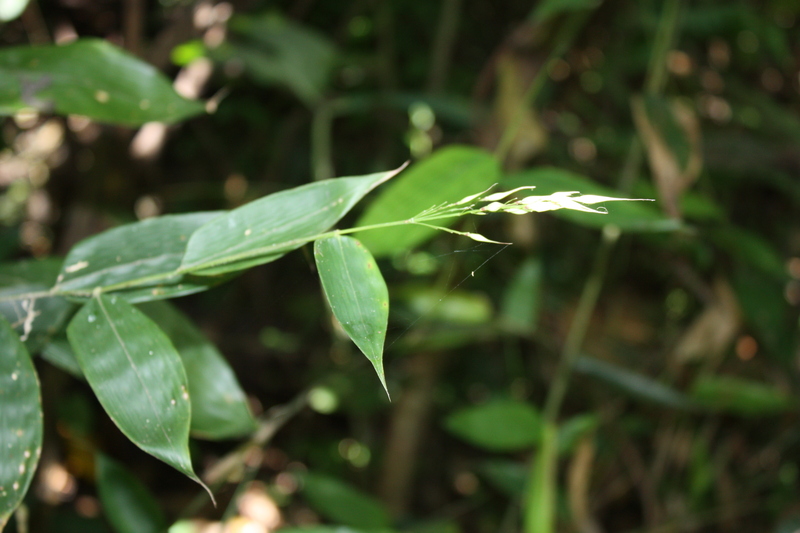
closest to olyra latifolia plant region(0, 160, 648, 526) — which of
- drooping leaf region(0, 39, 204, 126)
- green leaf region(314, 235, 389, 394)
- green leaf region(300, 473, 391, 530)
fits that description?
green leaf region(314, 235, 389, 394)

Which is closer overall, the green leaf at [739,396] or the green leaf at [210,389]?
the green leaf at [210,389]

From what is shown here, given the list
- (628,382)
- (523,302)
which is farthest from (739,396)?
(523,302)

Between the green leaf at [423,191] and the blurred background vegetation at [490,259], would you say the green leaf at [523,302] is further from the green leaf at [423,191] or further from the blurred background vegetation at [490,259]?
the green leaf at [423,191]

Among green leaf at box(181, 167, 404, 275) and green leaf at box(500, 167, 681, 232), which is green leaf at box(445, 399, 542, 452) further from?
green leaf at box(181, 167, 404, 275)

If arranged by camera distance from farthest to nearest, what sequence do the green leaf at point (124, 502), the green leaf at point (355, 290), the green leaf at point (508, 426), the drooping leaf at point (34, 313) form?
the green leaf at point (508, 426) → the green leaf at point (124, 502) → the drooping leaf at point (34, 313) → the green leaf at point (355, 290)

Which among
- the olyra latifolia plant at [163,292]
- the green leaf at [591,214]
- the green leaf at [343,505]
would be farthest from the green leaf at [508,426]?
the olyra latifolia plant at [163,292]

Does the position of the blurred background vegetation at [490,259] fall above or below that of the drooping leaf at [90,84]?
below

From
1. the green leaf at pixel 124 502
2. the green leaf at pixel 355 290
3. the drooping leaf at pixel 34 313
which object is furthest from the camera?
the green leaf at pixel 124 502

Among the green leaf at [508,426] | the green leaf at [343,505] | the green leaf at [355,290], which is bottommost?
the green leaf at [343,505]
